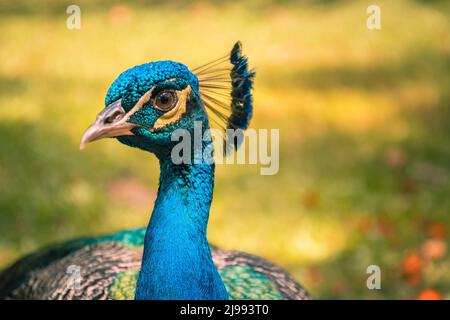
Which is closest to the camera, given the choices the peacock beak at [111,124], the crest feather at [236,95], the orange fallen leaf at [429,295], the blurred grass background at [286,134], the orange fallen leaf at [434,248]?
the peacock beak at [111,124]

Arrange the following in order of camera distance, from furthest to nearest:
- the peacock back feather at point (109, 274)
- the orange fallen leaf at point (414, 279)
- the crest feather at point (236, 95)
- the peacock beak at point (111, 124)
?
the orange fallen leaf at point (414, 279)
the peacock back feather at point (109, 274)
the crest feather at point (236, 95)
the peacock beak at point (111, 124)

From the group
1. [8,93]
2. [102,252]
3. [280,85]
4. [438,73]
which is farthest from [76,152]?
[438,73]

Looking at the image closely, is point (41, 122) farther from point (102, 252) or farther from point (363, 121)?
point (102, 252)

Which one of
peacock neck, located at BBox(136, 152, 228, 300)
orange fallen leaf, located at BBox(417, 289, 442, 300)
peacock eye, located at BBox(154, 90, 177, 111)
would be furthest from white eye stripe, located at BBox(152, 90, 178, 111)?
orange fallen leaf, located at BBox(417, 289, 442, 300)

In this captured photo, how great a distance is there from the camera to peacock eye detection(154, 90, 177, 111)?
1.74 metres

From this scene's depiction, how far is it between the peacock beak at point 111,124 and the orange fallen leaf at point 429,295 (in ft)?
5.44

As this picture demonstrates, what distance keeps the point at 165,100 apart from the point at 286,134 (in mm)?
2855

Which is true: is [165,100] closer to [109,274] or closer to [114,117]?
[114,117]

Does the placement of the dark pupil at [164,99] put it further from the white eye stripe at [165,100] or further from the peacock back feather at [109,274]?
the peacock back feather at [109,274]

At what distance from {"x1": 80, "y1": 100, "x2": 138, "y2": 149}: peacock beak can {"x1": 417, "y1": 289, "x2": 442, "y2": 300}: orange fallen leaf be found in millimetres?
1657

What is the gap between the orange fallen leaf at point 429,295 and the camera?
9.44 feet

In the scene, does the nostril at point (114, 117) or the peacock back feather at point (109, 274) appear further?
the peacock back feather at point (109, 274)

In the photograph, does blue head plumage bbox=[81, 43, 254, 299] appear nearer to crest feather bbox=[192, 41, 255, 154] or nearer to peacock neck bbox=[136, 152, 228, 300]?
peacock neck bbox=[136, 152, 228, 300]

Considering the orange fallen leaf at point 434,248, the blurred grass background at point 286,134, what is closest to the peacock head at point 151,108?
the blurred grass background at point 286,134
